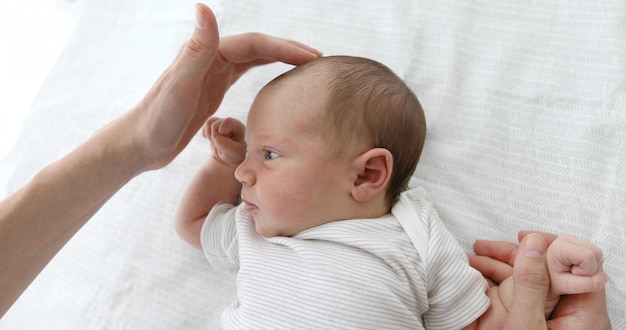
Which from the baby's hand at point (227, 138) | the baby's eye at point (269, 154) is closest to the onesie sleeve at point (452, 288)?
the baby's eye at point (269, 154)

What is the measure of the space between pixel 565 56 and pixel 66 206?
1252mm

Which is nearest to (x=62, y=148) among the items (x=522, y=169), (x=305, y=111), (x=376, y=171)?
(x=305, y=111)

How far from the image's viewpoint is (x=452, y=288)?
1100mm

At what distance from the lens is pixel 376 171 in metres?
1.13

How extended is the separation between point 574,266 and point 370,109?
0.51m

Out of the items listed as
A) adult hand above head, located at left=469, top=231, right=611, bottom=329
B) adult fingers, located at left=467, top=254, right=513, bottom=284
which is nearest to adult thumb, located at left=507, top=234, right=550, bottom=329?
adult hand above head, located at left=469, top=231, right=611, bottom=329

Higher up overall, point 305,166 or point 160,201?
point 305,166

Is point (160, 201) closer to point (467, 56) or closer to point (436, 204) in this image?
point (436, 204)

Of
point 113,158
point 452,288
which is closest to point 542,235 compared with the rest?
point 452,288

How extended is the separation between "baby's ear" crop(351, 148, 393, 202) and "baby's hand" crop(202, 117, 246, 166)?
34cm

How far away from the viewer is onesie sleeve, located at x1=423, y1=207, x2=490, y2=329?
1.10 m

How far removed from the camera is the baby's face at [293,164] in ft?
3.62

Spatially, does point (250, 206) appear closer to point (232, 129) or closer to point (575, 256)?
point (232, 129)

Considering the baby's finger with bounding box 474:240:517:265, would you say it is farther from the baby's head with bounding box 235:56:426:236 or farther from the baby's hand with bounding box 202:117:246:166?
the baby's hand with bounding box 202:117:246:166
